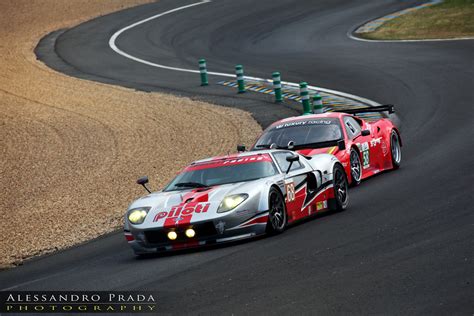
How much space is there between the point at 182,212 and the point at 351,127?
6.04 metres

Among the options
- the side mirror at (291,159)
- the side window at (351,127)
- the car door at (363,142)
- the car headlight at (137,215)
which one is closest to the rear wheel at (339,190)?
the side mirror at (291,159)

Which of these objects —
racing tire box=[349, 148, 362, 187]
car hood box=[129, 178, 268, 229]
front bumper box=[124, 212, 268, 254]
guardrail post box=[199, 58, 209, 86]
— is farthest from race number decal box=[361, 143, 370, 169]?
guardrail post box=[199, 58, 209, 86]

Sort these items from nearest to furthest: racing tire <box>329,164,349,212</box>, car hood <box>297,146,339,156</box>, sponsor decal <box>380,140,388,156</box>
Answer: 1. racing tire <box>329,164,349,212</box>
2. car hood <box>297,146,339,156</box>
3. sponsor decal <box>380,140,388,156</box>

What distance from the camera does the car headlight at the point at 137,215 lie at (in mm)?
12398

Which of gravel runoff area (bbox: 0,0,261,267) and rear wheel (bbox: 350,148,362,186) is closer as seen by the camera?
gravel runoff area (bbox: 0,0,261,267)

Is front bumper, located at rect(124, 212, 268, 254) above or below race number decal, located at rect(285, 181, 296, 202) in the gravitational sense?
above

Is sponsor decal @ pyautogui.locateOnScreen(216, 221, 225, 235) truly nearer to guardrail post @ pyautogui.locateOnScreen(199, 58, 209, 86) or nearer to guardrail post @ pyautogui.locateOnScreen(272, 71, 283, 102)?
guardrail post @ pyautogui.locateOnScreen(272, 71, 283, 102)

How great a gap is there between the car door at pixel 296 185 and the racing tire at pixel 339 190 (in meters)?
0.46

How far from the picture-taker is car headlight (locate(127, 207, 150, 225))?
12398 millimetres

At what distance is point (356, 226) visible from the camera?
12.4 metres

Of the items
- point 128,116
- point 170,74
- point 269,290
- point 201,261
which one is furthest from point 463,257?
point 170,74

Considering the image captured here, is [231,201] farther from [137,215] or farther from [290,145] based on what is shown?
[290,145]

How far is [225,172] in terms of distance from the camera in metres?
13.2

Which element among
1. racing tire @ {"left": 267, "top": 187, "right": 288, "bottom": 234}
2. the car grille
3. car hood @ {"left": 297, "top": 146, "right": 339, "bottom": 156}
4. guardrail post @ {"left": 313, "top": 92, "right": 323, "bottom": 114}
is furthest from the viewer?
guardrail post @ {"left": 313, "top": 92, "right": 323, "bottom": 114}
